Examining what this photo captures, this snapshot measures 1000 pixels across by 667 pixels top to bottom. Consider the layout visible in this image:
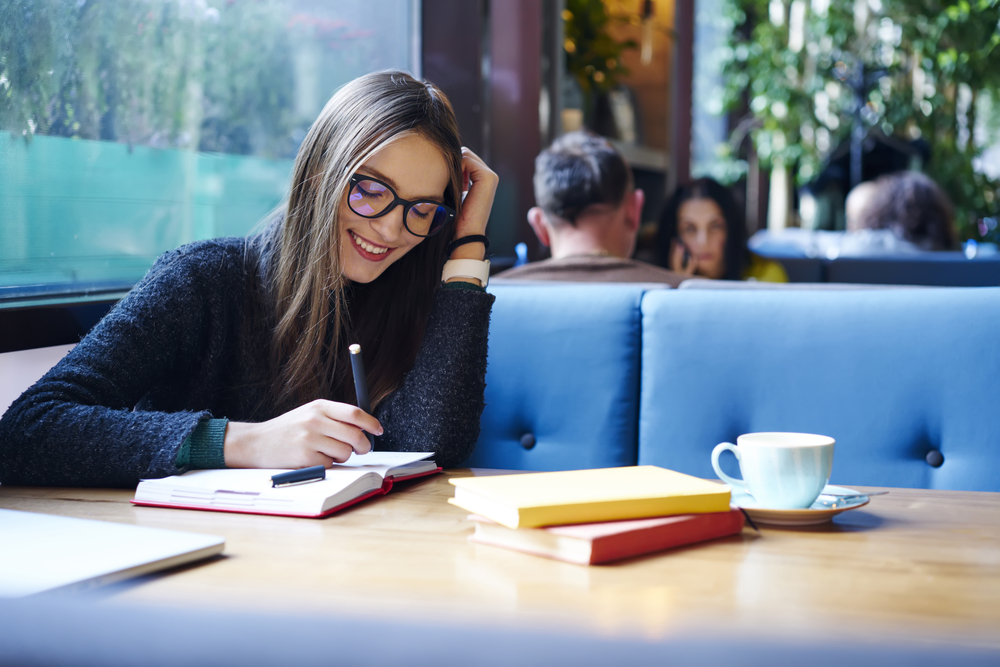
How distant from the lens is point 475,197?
146cm

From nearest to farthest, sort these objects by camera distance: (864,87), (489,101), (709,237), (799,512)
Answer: (799,512) → (489,101) → (709,237) → (864,87)

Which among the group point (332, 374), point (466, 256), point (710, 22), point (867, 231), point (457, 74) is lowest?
point (332, 374)

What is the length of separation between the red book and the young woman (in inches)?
17.5

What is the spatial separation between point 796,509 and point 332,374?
758mm

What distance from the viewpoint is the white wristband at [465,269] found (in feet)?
4.50

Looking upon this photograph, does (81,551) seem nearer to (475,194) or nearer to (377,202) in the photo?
(377,202)

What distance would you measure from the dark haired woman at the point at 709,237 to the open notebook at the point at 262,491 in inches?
86.6

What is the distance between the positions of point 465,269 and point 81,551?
2.64 feet

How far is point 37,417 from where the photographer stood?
997mm

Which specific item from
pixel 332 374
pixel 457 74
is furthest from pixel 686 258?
pixel 332 374

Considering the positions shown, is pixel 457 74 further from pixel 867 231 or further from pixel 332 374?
pixel 867 231

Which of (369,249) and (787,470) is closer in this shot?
(787,470)

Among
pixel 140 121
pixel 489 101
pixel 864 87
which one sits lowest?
pixel 140 121

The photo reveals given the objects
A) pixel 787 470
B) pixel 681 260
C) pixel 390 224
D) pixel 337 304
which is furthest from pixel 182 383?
pixel 681 260
